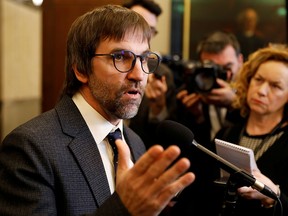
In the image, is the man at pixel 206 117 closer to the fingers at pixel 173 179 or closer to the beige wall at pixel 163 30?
the fingers at pixel 173 179

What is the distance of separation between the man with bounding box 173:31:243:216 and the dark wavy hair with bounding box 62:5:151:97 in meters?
0.74

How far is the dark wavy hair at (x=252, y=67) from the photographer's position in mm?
1921

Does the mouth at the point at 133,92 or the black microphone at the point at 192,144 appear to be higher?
the mouth at the point at 133,92

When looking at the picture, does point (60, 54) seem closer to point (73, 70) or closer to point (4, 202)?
point (73, 70)

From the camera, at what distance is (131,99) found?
52.6 inches

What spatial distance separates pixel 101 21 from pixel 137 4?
116 centimetres

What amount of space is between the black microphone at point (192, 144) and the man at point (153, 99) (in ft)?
3.53

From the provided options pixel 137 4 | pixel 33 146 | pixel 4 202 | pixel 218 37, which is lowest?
pixel 4 202

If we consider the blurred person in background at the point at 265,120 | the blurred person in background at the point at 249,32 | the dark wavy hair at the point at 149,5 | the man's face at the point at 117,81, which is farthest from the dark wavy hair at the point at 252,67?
the blurred person in background at the point at 249,32

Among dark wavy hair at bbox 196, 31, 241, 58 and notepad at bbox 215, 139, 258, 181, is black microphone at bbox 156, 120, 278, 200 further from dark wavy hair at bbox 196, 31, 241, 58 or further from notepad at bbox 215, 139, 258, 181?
dark wavy hair at bbox 196, 31, 241, 58

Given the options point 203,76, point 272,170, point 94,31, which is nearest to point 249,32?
point 203,76

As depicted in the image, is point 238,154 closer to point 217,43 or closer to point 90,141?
point 90,141

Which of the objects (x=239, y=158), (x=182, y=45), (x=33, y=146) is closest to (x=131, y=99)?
(x=33, y=146)

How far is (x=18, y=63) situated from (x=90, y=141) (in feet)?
15.7
